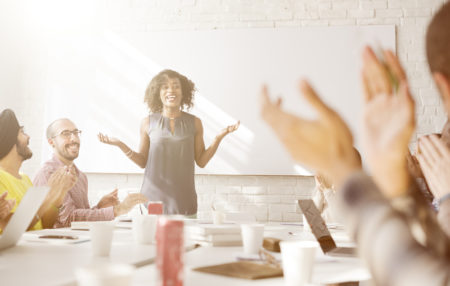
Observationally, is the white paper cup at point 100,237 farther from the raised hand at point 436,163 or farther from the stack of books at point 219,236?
the raised hand at point 436,163

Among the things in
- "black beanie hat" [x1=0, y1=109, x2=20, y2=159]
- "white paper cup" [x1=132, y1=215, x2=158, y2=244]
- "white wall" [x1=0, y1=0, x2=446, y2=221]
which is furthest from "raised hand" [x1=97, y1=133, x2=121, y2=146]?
"white paper cup" [x1=132, y1=215, x2=158, y2=244]

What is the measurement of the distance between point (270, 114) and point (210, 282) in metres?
0.53

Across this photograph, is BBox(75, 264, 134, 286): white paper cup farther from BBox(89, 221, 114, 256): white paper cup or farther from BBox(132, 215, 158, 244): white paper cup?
BBox(132, 215, 158, 244): white paper cup

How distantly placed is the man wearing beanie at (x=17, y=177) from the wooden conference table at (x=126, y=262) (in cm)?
64

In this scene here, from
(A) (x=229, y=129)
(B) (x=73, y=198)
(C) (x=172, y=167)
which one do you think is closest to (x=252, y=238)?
(B) (x=73, y=198)

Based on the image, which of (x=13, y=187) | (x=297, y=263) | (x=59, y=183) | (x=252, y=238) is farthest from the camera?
(x=13, y=187)

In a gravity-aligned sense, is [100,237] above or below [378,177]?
below

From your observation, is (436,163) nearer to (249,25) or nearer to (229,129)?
Answer: (229,129)

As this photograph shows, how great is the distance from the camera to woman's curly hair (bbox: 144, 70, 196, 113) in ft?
13.6

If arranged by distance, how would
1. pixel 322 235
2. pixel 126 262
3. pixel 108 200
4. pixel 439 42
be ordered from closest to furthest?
pixel 439 42
pixel 126 262
pixel 322 235
pixel 108 200

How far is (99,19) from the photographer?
4516mm

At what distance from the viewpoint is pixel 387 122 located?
547 mm

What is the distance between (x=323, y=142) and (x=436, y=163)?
33cm

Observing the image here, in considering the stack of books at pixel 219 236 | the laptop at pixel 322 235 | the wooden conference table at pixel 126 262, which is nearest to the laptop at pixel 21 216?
the wooden conference table at pixel 126 262
